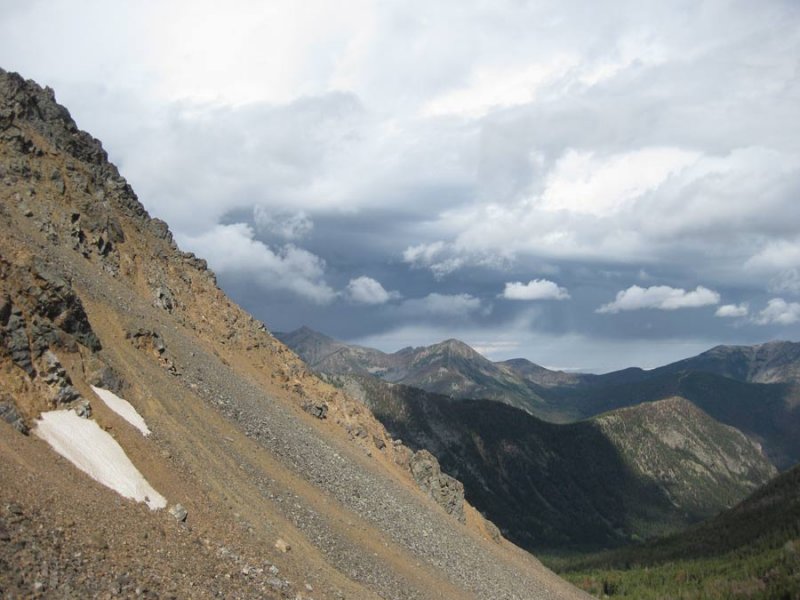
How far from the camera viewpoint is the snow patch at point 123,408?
43.5m

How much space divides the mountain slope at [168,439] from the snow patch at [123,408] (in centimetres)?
86

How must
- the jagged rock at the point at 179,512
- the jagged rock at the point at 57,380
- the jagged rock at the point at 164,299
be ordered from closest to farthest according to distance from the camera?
the jagged rock at the point at 179,512 < the jagged rock at the point at 57,380 < the jagged rock at the point at 164,299

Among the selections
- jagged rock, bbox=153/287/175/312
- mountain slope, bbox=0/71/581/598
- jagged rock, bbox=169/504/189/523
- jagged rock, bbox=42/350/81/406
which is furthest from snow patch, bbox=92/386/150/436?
jagged rock, bbox=153/287/175/312

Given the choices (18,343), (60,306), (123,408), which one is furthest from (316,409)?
(18,343)

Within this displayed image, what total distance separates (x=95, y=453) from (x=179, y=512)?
5.91 m

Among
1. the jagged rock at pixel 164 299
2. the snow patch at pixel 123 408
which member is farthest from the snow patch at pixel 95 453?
the jagged rock at pixel 164 299

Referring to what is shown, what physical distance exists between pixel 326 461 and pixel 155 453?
87.6ft

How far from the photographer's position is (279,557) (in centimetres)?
3984

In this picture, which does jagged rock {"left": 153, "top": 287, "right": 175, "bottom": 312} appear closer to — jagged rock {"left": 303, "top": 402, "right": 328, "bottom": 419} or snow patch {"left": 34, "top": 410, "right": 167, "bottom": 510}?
jagged rock {"left": 303, "top": 402, "right": 328, "bottom": 419}

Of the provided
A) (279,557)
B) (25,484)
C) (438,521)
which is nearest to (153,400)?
(279,557)

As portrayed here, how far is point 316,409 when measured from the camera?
8338 cm

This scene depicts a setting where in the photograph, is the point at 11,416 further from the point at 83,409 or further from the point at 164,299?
the point at 164,299

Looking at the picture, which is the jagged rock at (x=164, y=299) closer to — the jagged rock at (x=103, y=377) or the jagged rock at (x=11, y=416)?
the jagged rock at (x=103, y=377)

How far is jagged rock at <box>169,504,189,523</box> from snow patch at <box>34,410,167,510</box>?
627 millimetres
